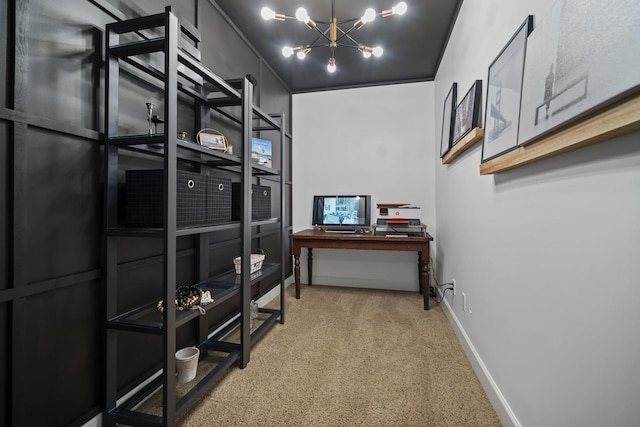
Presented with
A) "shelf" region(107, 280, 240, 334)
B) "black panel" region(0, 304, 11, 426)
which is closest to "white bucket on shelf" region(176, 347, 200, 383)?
"shelf" region(107, 280, 240, 334)

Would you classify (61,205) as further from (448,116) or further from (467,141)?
(448,116)

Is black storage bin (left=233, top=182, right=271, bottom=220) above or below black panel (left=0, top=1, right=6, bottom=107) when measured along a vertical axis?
below

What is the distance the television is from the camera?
10.9ft

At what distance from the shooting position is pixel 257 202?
2.14 meters

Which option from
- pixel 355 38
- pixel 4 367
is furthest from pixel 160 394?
pixel 355 38

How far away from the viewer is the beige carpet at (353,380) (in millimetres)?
1349

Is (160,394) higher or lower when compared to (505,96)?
lower

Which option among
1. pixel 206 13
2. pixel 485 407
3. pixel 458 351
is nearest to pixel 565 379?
pixel 485 407

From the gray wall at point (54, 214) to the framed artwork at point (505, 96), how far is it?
1.76 meters

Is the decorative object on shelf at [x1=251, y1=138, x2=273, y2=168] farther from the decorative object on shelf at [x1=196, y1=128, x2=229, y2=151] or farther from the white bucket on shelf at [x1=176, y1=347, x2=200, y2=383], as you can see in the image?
the white bucket on shelf at [x1=176, y1=347, x2=200, y2=383]

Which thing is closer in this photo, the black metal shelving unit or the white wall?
the black metal shelving unit

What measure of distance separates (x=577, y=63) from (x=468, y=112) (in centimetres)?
115

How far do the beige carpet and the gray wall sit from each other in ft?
1.79

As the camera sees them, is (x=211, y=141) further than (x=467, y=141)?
No
